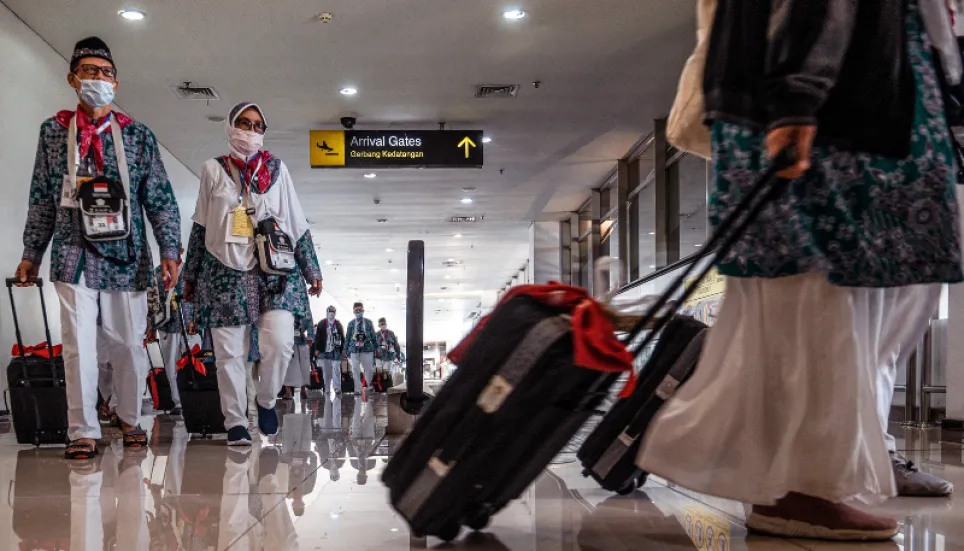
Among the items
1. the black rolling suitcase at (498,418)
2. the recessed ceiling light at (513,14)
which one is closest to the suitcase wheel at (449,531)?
the black rolling suitcase at (498,418)

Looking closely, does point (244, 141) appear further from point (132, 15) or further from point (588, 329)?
point (132, 15)

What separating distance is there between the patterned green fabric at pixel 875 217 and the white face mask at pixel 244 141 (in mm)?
3495

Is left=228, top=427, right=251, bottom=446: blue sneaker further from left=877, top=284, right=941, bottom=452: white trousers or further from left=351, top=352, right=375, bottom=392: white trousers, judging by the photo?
left=351, top=352, right=375, bottom=392: white trousers

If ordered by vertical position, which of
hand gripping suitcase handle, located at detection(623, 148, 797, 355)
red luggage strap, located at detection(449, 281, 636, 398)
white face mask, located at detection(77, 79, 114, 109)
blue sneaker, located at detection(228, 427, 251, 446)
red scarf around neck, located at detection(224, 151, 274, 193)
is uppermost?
white face mask, located at detection(77, 79, 114, 109)

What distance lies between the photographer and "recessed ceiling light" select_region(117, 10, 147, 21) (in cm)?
809

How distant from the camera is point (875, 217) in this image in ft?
5.85

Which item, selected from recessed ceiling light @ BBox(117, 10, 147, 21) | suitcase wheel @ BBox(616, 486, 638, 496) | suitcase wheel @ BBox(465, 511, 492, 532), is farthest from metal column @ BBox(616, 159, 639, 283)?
suitcase wheel @ BBox(465, 511, 492, 532)

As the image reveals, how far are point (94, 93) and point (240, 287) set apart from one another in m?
1.21

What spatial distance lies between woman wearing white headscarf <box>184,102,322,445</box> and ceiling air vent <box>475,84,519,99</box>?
6.01m

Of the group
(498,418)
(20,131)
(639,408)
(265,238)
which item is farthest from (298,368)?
(498,418)

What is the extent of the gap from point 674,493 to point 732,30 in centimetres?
150

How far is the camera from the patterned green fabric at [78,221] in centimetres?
405

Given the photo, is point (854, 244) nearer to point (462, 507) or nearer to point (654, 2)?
point (462, 507)

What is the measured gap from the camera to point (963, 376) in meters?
6.47
